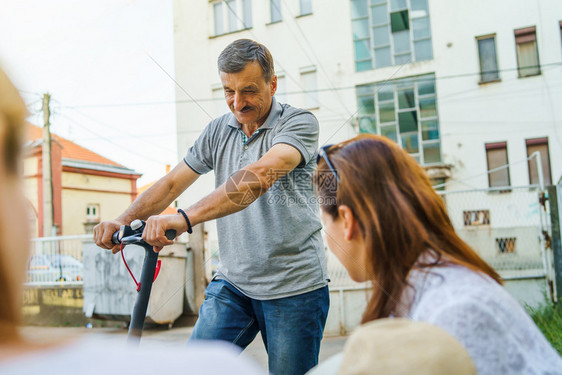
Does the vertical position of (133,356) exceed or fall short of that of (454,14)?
it falls short

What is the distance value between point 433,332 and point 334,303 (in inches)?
184

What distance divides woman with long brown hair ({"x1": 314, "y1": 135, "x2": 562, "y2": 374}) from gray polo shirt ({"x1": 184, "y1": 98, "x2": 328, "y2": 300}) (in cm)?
62

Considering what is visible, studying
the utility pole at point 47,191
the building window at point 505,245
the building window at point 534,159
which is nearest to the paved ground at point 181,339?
the building window at point 505,245

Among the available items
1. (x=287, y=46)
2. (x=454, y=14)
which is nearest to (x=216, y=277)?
(x=287, y=46)

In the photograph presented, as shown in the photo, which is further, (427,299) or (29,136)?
(427,299)

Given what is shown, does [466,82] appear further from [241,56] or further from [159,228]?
[159,228]

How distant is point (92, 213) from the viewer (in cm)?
1831

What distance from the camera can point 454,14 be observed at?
434 inches

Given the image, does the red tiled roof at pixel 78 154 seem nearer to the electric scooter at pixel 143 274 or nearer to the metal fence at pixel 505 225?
the metal fence at pixel 505 225

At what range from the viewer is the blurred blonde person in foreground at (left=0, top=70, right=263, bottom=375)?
1.53 ft

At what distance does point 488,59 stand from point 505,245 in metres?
7.10

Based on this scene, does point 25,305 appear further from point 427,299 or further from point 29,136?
point 427,299

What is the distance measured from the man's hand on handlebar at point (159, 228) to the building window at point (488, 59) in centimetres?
1125

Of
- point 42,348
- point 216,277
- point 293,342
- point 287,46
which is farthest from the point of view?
point 287,46
